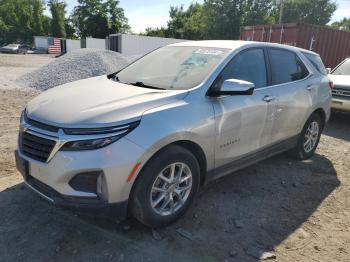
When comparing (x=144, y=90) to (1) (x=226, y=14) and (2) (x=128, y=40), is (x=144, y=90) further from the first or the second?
(1) (x=226, y=14)

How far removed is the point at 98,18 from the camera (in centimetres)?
6297

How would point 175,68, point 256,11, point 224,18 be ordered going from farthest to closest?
point 256,11, point 224,18, point 175,68

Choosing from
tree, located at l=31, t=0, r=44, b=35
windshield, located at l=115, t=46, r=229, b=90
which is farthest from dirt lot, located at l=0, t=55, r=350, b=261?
tree, located at l=31, t=0, r=44, b=35

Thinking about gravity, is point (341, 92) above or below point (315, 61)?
below

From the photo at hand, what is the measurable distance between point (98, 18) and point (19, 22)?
15499 mm

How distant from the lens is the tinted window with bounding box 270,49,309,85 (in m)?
4.64

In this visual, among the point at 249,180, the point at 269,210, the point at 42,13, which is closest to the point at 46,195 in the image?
the point at 269,210

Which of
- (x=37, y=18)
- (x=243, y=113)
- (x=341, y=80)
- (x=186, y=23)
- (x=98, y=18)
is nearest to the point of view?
(x=243, y=113)

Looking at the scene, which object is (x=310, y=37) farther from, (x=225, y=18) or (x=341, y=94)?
(x=225, y=18)

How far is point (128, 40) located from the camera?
93.1ft

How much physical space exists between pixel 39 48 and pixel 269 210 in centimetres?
5490

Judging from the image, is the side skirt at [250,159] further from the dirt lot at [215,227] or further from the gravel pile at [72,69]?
the gravel pile at [72,69]

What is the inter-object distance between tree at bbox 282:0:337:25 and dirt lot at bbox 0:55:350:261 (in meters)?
69.1

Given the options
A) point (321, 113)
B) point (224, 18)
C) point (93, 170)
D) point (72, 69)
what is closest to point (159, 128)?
point (93, 170)
